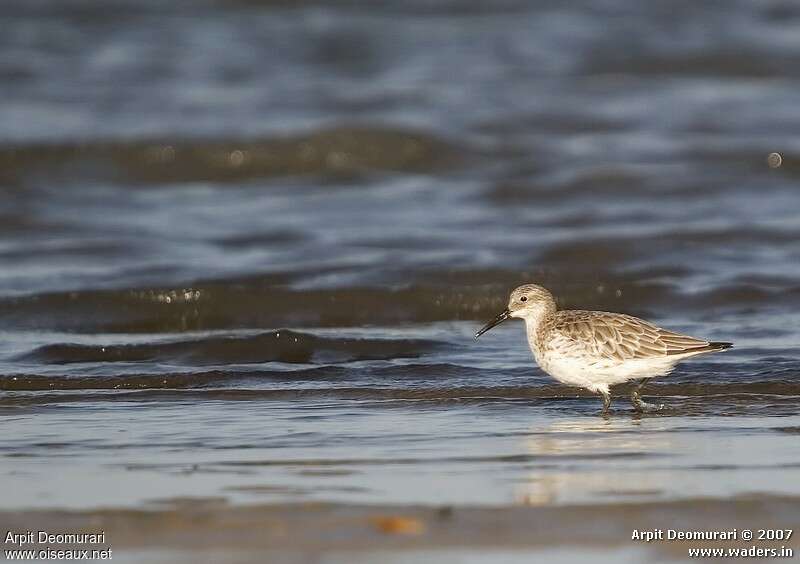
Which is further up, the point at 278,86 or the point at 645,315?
the point at 278,86

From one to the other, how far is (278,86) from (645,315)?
888 cm

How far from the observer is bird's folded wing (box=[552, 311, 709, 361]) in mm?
6941

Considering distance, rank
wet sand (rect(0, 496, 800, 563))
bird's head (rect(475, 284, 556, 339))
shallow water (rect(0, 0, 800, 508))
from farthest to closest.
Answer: bird's head (rect(475, 284, 556, 339)) → shallow water (rect(0, 0, 800, 508)) → wet sand (rect(0, 496, 800, 563))

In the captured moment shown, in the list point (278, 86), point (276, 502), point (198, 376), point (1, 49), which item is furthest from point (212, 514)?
point (1, 49)

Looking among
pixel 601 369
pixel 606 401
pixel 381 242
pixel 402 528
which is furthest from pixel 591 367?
pixel 381 242

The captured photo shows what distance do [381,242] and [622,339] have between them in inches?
195

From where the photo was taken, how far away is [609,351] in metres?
6.98

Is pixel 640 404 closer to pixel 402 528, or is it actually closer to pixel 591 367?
pixel 591 367

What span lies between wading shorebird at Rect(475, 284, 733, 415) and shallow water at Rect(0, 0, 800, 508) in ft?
0.75

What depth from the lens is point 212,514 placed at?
4773 millimetres

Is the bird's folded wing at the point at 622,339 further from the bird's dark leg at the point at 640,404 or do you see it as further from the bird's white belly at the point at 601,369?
the bird's dark leg at the point at 640,404

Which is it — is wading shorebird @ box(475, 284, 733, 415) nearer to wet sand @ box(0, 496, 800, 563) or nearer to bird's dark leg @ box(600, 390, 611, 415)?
bird's dark leg @ box(600, 390, 611, 415)

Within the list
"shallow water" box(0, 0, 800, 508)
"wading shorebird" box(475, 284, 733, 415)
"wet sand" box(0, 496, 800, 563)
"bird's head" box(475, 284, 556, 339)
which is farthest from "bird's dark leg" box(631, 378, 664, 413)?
"wet sand" box(0, 496, 800, 563)

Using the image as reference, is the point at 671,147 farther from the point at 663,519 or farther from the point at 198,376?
the point at 663,519
